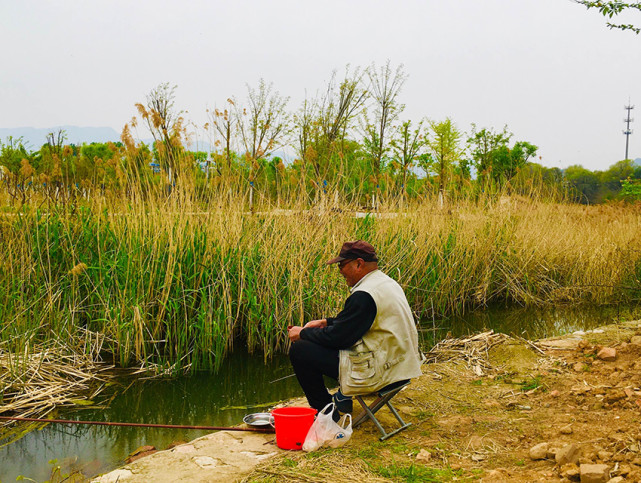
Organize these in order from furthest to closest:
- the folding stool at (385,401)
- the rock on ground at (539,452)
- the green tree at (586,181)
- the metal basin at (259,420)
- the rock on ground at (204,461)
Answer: the green tree at (586,181) → the metal basin at (259,420) → the folding stool at (385,401) → the rock on ground at (204,461) → the rock on ground at (539,452)

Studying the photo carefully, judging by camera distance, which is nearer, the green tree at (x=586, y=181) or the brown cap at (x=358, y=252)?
the brown cap at (x=358, y=252)

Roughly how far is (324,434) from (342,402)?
0.38 meters

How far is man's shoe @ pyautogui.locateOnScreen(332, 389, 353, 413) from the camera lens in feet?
10.7

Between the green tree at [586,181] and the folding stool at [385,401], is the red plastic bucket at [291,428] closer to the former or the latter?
the folding stool at [385,401]

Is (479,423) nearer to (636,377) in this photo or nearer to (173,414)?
(636,377)

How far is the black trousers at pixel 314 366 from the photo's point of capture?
120 inches

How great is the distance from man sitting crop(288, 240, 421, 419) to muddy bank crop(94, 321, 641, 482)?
0.37 meters

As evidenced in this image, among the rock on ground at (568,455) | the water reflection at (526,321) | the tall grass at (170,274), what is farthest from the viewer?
the water reflection at (526,321)

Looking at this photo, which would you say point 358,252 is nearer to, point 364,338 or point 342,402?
point 364,338

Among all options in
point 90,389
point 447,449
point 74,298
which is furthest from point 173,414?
point 447,449

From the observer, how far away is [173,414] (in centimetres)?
409

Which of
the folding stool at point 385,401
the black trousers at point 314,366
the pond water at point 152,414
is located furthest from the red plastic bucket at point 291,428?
the pond water at point 152,414

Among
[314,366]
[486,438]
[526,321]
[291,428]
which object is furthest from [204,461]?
[526,321]

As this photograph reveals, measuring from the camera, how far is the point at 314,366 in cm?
311
